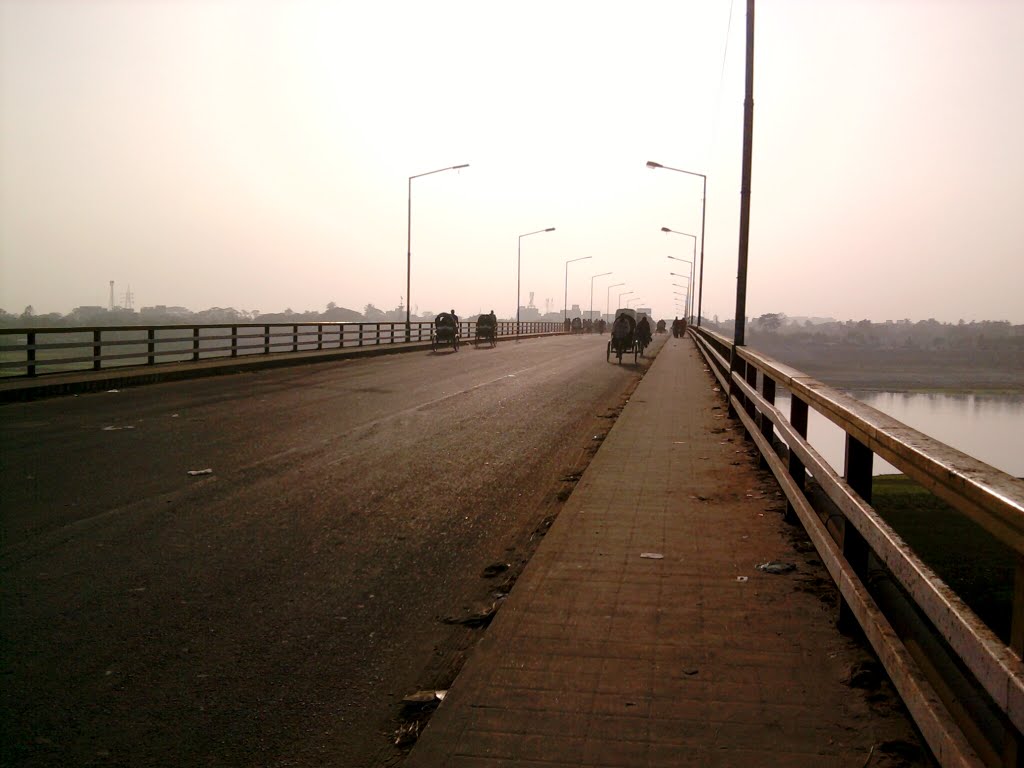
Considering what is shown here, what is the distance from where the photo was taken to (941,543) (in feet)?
63.8

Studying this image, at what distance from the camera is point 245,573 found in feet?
18.0

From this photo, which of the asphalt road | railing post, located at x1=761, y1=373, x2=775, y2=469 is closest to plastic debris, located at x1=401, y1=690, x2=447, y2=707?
the asphalt road

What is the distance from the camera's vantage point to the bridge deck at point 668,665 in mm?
3141

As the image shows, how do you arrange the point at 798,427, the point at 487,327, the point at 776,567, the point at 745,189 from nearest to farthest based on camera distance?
the point at 776,567, the point at 798,427, the point at 745,189, the point at 487,327

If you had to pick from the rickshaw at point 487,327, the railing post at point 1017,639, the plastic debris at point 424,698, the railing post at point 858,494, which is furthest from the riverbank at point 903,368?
the railing post at point 1017,639

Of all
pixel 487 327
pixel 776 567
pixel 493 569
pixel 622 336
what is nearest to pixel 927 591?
pixel 776 567

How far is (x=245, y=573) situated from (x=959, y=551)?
17169mm

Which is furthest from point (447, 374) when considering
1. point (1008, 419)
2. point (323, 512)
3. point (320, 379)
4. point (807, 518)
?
point (1008, 419)

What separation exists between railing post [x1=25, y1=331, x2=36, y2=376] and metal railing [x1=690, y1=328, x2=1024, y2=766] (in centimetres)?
1701

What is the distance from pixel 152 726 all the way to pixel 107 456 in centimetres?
691

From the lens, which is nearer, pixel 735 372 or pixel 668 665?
pixel 668 665

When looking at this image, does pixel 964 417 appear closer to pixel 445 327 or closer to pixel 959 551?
pixel 445 327

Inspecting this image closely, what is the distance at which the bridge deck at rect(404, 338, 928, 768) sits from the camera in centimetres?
314

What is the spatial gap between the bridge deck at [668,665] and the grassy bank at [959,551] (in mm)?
4704
